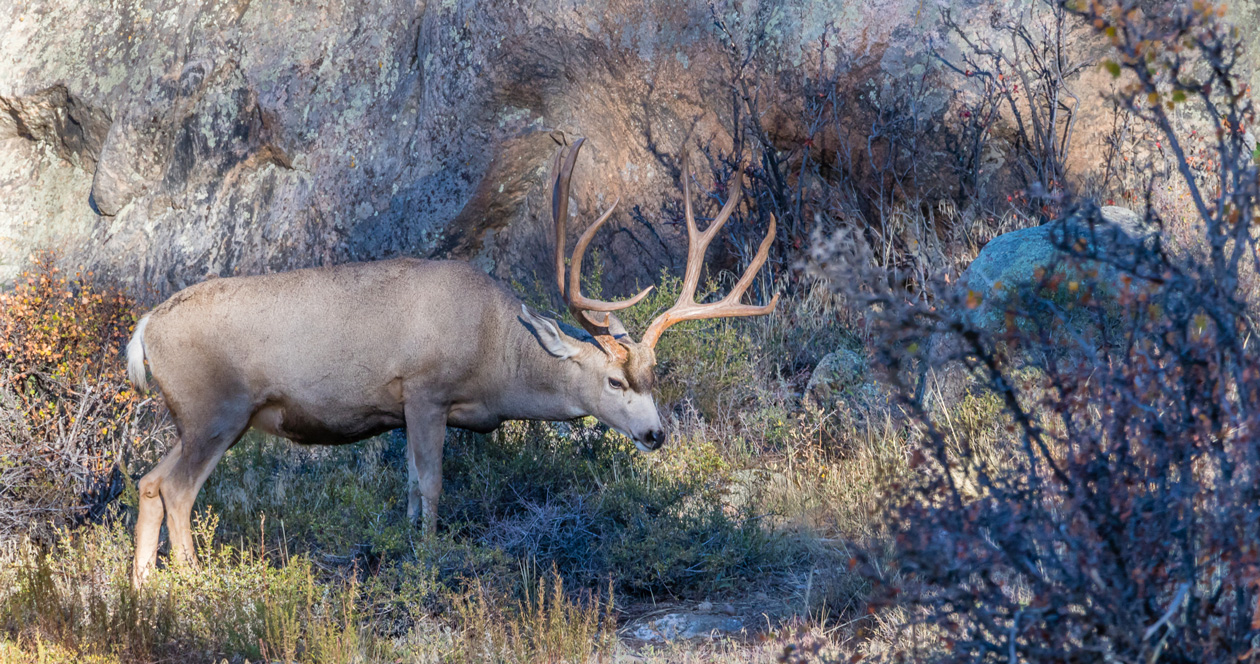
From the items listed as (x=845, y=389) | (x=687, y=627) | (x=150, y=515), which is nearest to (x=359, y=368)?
(x=150, y=515)

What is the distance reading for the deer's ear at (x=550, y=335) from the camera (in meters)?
6.64

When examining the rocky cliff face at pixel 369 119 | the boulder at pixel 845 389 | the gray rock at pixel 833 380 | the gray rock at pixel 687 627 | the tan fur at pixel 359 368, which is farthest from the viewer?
the rocky cliff face at pixel 369 119

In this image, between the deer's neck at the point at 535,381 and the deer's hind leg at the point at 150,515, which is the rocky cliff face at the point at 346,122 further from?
the deer's hind leg at the point at 150,515

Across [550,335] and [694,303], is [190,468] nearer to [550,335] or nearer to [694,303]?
[550,335]

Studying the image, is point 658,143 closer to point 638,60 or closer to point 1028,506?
point 638,60

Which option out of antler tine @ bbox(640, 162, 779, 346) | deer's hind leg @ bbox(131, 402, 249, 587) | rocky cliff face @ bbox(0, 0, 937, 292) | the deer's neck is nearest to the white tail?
deer's hind leg @ bbox(131, 402, 249, 587)

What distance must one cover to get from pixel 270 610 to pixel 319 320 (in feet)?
6.69

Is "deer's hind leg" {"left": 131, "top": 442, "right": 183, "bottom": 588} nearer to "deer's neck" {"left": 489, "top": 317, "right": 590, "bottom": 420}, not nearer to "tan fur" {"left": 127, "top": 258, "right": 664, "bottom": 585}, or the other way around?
"tan fur" {"left": 127, "top": 258, "right": 664, "bottom": 585}

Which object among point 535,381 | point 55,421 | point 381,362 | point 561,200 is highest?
point 561,200

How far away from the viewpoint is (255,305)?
6527 millimetres

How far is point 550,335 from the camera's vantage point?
21.9 ft

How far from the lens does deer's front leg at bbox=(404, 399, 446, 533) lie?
647 centimetres

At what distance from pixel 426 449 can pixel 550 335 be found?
0.96m

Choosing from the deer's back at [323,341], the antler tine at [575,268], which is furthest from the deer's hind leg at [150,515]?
the antler tine at [575,268]
